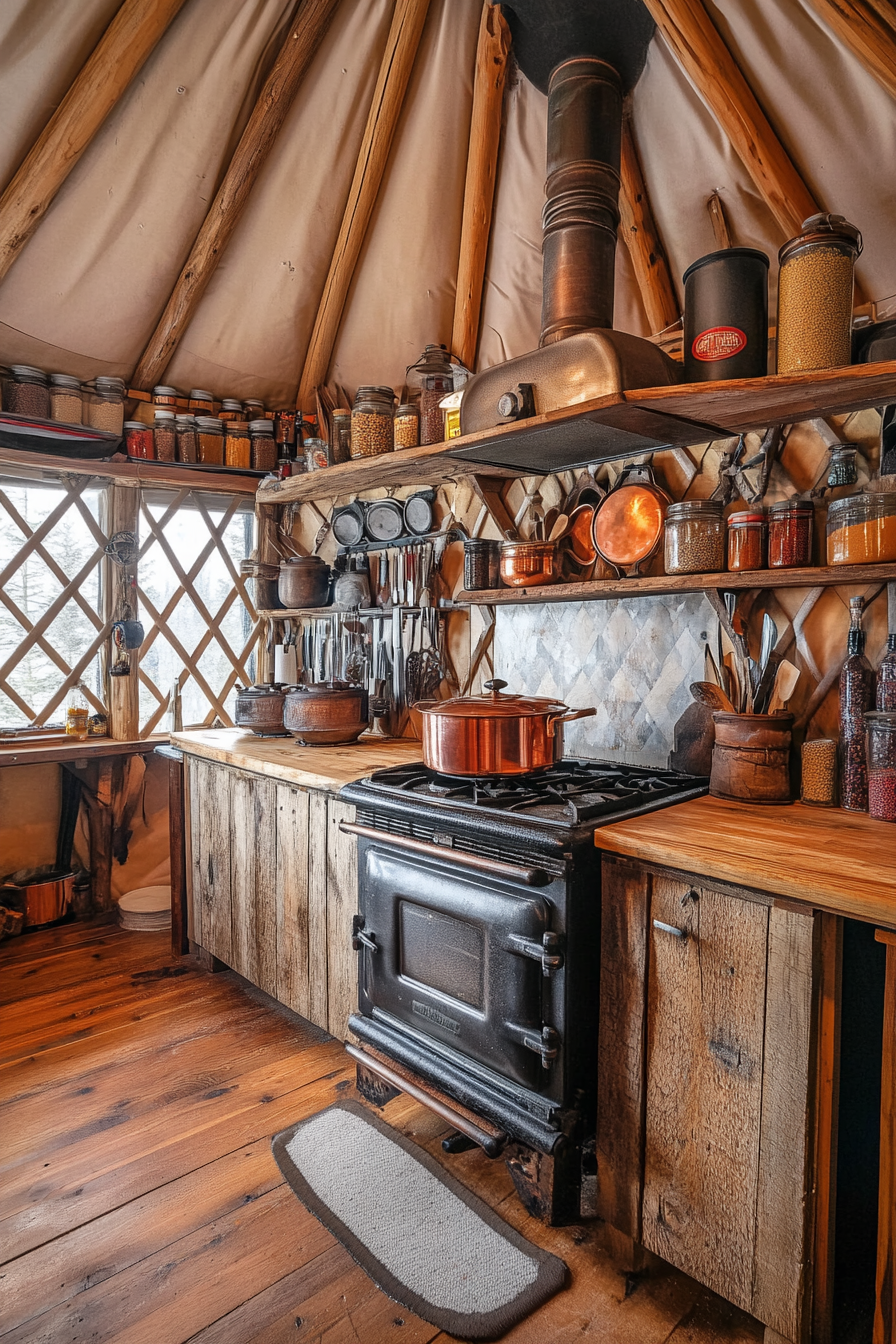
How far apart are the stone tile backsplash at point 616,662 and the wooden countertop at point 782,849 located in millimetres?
449

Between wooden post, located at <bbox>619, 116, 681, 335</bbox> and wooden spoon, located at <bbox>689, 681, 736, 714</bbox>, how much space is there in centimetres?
107

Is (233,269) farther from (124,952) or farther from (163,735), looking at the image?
(124,952)

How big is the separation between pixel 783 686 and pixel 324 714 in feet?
4.58

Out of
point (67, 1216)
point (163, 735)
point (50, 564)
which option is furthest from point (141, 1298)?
point (50, 564)

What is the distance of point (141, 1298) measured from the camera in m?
1.33

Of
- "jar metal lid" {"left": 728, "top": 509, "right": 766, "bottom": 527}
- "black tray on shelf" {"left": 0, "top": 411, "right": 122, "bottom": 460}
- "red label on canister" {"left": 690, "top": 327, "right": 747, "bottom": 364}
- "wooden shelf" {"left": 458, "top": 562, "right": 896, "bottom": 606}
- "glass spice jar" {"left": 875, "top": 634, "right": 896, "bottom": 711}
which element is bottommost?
"glass spice jar" {"left": 875, "top": 634, "right": 896, "bottom": 711}

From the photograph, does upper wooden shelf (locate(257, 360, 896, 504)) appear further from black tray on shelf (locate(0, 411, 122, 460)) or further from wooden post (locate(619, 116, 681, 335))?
black tray on shelf (locate(0, 411, 122, 460))

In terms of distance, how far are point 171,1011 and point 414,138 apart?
9.72 ft

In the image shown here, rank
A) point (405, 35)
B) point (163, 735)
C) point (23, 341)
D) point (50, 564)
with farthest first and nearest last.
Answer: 1. point (163, 735)
2. point (50, 564)
3. point (23, 341)
4. point (405, 35)

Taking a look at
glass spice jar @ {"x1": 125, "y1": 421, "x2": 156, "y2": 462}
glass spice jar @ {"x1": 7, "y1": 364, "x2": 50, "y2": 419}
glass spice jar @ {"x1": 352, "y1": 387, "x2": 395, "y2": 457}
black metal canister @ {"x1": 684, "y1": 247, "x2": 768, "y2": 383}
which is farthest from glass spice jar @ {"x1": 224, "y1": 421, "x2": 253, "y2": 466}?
black metal canister @ {"x1": 684, "y1": 247, "x2": 768, "y2": 383}

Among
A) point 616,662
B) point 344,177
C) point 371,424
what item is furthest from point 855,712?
point 344,177

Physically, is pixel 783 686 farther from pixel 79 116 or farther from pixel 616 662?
pixel 79 116

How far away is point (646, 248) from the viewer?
2.16 meters

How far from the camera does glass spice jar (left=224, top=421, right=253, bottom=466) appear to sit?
3254 mm
